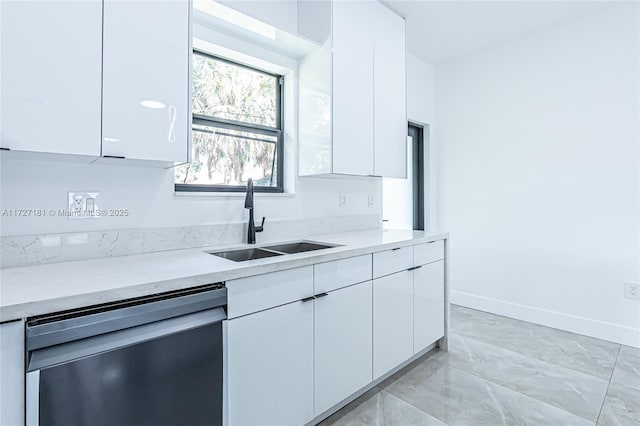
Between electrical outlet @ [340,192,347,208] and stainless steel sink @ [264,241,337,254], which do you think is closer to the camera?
stainless steel sink @ [264,241,337,254]

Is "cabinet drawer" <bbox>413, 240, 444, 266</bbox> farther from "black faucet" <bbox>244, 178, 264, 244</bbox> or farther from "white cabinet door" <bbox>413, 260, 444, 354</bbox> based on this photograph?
"black faucet" <bbox>244, 178, 264, 244</bbox>

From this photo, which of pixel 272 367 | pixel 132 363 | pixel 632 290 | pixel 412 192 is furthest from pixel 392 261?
pixel 632 290

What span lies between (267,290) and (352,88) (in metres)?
1.59

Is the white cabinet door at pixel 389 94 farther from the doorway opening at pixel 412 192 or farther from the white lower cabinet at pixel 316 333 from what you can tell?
the doorway opening at pixel 412 192

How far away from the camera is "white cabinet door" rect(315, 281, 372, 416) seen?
5.44 ft

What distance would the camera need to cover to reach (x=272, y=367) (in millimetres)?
1444

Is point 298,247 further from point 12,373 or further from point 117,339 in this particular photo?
point 12,373

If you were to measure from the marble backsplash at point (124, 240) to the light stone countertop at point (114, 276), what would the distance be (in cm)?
6

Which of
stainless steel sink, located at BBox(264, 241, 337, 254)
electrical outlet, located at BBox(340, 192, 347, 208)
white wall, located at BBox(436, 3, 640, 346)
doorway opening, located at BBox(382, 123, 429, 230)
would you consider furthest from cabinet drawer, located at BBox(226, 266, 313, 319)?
white wall, located at BBox(436, 3, 640, 346)

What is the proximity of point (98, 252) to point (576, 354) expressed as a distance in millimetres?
3285

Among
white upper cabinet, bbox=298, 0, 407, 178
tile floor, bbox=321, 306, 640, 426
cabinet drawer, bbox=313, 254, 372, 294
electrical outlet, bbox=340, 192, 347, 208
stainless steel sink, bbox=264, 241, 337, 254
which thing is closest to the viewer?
cabinet drawer, bbox=313, 254, 372, 294

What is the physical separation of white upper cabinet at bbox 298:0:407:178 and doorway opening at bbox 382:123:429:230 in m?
1.23

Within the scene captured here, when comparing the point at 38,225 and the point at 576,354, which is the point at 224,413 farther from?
the point at 576,354

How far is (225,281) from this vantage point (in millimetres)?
1293
